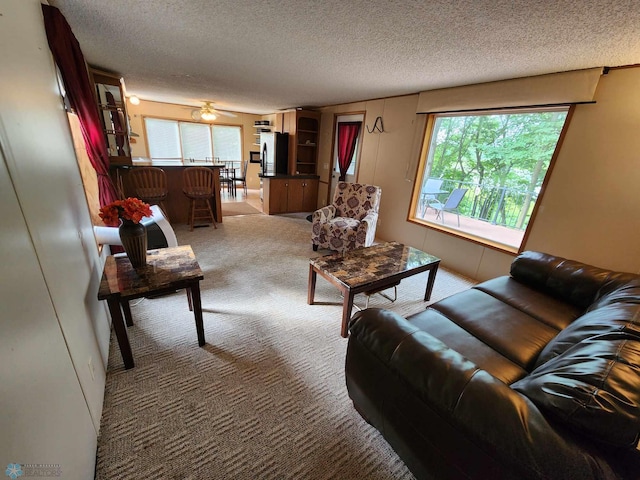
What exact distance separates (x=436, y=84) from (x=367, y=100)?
153 centimetres

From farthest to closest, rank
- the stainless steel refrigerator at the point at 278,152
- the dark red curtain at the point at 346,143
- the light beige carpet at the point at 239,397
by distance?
1. the stainless steel refrigerator at the point at 278,152
2. the dark red curtain at the point at 346,143
3. the light beige carpet at the point at 239,397

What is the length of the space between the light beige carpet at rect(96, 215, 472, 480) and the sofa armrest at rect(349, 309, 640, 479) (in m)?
0.48

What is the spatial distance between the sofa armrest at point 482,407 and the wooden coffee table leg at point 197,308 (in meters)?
1.18

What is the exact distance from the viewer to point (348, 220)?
3.58m

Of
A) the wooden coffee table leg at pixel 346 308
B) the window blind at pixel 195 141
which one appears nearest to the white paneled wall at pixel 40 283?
the wooden coffee table leg at pixel 346 308

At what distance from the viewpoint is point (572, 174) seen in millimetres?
2379

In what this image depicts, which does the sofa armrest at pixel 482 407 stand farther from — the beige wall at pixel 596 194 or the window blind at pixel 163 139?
the window blind at pixel 163 139

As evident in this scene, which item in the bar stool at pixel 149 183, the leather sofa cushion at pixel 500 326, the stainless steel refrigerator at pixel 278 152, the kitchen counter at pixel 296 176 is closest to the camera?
the leather sofa cushion at pixel 500 326

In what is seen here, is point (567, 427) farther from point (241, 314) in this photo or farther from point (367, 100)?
point (367, 100)

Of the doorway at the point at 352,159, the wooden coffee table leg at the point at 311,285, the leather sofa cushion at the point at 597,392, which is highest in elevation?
the doorway at the point at 352,159

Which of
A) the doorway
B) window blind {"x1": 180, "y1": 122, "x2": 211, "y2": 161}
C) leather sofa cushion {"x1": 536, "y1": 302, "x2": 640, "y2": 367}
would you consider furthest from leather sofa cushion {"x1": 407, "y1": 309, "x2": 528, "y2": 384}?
window blind {"x1": 180, "y1": 122, "x2": 211, "y2": 161}

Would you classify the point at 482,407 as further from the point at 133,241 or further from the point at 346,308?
the point at 133,241

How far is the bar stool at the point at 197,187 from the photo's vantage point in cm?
404

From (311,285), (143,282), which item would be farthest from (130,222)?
(311,285)
